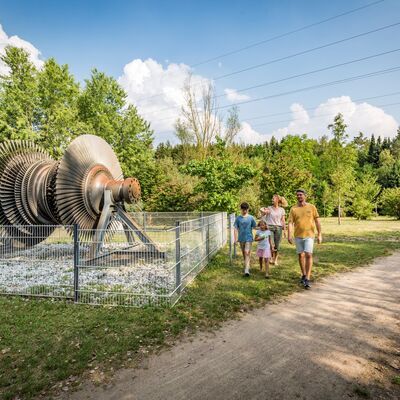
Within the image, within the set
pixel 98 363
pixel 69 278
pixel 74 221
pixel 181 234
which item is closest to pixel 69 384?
pixel 98 363

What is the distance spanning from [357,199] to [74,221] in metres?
30.5

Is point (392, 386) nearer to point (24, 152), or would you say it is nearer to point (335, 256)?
point (335, 256)

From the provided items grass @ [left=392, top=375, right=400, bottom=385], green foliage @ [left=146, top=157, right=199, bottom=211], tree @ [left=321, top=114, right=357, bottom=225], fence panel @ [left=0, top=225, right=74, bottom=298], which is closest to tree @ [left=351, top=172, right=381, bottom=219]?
tree @ [left=321, top=114, right=357, bottom=225]

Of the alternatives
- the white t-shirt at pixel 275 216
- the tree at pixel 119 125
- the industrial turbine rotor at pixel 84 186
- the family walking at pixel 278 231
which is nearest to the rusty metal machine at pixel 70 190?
the industrial turbine rotor at pixel 84 186

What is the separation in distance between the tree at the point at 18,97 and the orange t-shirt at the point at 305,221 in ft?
73.4

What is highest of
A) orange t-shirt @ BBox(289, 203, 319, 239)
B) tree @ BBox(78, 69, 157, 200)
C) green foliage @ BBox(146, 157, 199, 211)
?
tree @ BBox(78, 69, 157, 200)

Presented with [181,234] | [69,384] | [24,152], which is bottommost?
[69,384]

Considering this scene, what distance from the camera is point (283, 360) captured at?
3.88 meters

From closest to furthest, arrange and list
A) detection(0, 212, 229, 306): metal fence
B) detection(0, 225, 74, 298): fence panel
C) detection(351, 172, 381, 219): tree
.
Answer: detection(0, 212, 229, 306): metal fence → detection(0, 225, 74, 298): fence panel → detection(351, 172, 381, 219): tree

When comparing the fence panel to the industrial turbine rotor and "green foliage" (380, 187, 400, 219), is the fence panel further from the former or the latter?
"green foliage" (380, 187, 400, 219)

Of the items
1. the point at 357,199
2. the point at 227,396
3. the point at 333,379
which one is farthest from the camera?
the point at 357,199

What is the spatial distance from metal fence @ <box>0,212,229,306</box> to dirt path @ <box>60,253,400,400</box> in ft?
6.17

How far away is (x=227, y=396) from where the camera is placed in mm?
3203

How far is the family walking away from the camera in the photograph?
275 inches
